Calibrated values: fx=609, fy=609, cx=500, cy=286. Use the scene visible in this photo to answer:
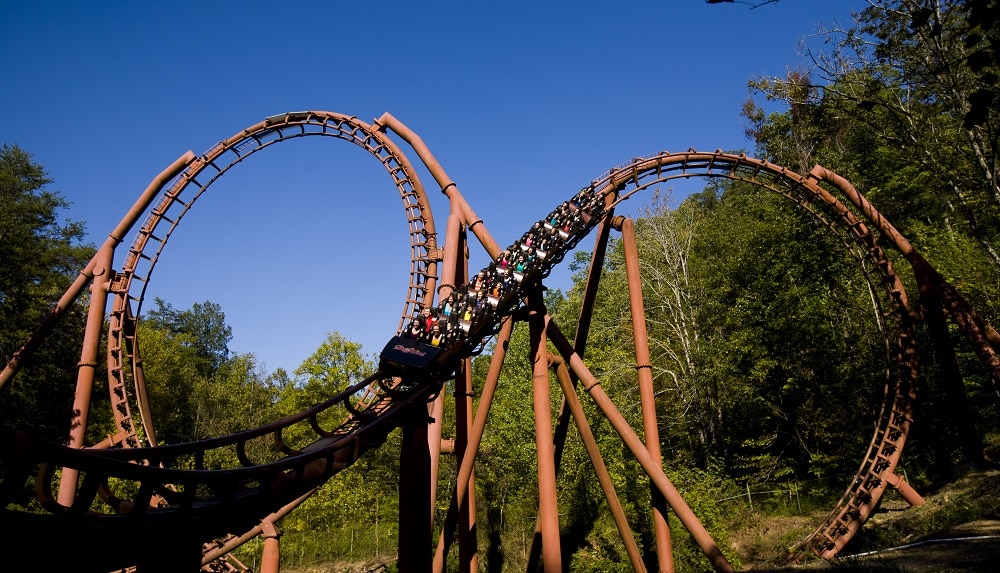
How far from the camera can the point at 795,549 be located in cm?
1075

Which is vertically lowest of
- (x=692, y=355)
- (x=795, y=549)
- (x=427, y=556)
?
(x=795, y=549)

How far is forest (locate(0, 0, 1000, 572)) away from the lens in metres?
12.9

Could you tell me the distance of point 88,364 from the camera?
35.2ft

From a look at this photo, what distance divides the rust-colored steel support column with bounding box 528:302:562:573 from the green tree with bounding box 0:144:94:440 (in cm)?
1650

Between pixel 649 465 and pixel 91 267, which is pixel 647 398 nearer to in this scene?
pixel 649 465

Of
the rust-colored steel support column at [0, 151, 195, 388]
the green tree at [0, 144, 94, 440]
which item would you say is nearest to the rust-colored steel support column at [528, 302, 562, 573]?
the rust-colored steel support column at [0, 151, 195, 388]

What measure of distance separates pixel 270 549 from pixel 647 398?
6.50 m

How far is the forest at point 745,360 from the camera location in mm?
12922

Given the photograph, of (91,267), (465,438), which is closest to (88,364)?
(91,267)

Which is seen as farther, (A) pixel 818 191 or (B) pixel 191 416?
(B) pixel 191 416

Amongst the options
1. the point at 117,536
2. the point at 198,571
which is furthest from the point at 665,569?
the point at 117,536

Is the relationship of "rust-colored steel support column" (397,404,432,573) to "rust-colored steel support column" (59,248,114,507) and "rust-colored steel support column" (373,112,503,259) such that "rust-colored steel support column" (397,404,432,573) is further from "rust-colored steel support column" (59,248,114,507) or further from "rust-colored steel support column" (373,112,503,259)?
"rust-colored steel support column" (59,248,114,507)

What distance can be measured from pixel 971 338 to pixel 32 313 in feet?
86.0

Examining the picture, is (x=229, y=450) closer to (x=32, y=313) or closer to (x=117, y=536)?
(x=32, y=313)
